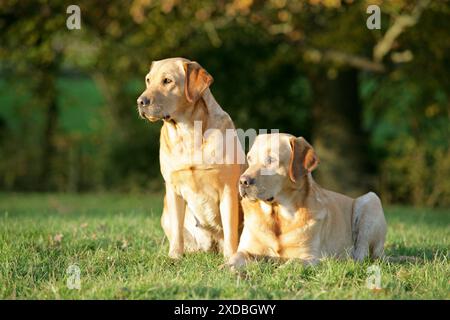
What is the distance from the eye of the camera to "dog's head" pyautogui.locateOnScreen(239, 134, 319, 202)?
637 centimetres

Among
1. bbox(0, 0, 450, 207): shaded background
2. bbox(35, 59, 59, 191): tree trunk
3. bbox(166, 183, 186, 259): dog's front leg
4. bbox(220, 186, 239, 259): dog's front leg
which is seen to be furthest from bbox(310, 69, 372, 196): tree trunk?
bbox(220, 186, 239, 259): dog's front leg

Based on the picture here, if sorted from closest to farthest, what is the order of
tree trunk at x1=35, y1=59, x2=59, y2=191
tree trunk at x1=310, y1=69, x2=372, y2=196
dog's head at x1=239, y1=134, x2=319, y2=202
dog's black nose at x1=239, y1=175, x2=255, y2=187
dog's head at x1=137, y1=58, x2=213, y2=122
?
dog's black nose at x1=239, y1=175, x2=255, y2=187, dog's head at x1=239, y1=134, x2=319, y2=202, dog's head at x1=137, y1=58, x2=213, y2=122, tree trunk at x1=310, y1=69, x2=372, y2=196, tree trunk at x1=35, y1=59, x2=59, y2=191

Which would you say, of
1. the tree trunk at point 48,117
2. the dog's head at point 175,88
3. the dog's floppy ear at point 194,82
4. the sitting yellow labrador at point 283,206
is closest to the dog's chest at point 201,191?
the sitting yellow labrador at point 283,206

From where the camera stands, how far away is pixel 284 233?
6.51 meters

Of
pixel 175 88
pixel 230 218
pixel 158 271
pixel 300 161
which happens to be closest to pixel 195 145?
pixel 175 88

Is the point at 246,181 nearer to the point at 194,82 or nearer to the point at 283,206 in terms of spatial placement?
the point at 283,206

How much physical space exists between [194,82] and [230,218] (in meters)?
1.21

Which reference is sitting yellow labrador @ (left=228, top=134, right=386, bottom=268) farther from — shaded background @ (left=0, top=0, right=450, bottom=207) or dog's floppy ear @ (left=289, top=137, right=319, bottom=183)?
shaded background @ (left=0, top=0, right=450, bottom=207)

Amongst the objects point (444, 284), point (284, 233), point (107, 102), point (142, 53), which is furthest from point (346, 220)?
point (107, 102)

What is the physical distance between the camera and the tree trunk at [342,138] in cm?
1616

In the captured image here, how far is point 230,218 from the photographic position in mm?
6848

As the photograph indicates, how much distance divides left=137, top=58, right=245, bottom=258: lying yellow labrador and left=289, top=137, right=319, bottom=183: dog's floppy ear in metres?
0.58

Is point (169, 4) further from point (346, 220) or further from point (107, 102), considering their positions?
point (346, 220)
